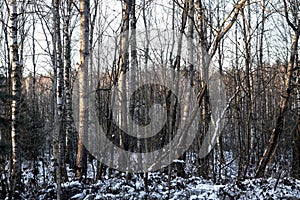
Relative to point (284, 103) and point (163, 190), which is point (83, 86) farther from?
point (284, 103)

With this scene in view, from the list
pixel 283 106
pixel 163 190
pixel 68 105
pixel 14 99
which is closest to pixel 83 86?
pixel 14 99

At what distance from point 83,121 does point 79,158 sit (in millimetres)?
784

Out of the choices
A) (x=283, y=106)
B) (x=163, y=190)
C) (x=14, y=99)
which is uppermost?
(x=14, y=99)

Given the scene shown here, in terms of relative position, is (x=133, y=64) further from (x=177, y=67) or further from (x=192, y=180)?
(x=192, y=180)

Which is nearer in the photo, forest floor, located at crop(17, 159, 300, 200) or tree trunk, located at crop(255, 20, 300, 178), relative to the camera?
forest floor, located at crop(17, 159, 300, 200)

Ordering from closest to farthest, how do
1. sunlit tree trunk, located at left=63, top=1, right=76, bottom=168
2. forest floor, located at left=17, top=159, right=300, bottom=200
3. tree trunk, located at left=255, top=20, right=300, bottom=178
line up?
1. forest floor, located at left=17, top=159, right=300, bottom=200
2. tree trunk, located at left=255, top=20, right=300, bottom=178
3. sunlit tree trunk, located at left=63, top=1, right=76, bottom=168

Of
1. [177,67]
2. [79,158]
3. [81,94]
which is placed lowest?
[79,158]

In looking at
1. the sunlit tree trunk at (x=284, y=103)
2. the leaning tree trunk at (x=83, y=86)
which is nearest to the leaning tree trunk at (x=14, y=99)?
the leaning tree trunk at (x=83, y=86)

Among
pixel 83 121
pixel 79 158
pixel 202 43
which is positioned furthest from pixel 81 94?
pixel 202 43

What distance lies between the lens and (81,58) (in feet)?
22.9

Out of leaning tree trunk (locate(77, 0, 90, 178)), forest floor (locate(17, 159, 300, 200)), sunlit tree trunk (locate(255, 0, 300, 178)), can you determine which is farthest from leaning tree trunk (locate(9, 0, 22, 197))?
sunlit tree trunk (locate(255, 0, 300, 178))

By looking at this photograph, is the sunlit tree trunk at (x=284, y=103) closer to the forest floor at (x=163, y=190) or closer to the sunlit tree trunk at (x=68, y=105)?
the forest floor at (x=163, y=190)

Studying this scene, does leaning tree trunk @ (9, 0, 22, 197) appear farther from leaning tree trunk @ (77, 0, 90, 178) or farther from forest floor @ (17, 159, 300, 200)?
leaning tree trunk @ (77, 0, 90, 178)

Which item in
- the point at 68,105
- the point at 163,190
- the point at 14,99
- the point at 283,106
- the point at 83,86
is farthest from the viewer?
the point at 68,105
